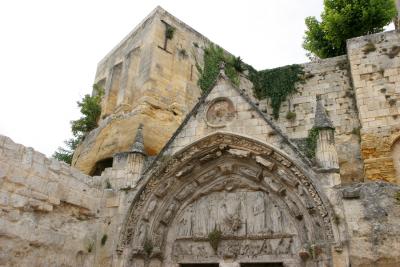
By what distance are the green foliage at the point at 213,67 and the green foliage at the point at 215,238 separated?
5411mm

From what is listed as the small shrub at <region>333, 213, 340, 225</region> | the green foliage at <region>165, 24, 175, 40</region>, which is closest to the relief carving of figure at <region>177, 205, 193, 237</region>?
the small shrub at <region>333, 213, 340, 225</region>

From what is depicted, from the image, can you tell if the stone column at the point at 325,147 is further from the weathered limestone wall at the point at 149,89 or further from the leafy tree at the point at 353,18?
the leafy tree at the point at 353,18

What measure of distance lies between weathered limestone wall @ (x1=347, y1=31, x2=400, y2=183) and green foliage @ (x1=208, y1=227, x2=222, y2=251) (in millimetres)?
4261

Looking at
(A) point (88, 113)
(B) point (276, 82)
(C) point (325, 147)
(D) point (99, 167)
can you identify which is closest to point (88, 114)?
(A) point (88, 113)

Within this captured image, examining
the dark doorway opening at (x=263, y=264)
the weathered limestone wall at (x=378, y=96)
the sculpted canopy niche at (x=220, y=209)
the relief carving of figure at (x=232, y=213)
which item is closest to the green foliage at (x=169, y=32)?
the sculpted canopy niche at (x=220, y=209)

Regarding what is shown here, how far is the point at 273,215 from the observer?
7715 mm

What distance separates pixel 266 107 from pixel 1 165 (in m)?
8.19

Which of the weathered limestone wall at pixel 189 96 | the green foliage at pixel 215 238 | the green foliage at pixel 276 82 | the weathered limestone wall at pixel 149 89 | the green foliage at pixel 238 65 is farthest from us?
the green foliage at pixel 238 65

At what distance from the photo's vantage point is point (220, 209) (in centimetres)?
819

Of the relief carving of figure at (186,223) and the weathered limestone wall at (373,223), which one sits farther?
the relief carving of figure at (186,223)

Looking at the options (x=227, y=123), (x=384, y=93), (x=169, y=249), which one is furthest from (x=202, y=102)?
(x=384, y=93)

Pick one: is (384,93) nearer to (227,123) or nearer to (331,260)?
(227,123)

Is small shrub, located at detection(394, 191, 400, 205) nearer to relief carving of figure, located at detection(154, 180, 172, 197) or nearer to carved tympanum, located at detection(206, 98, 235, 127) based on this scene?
carved tympanum, located at detection(206, 98, 235, 127)

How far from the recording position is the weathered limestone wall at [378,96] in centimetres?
941
